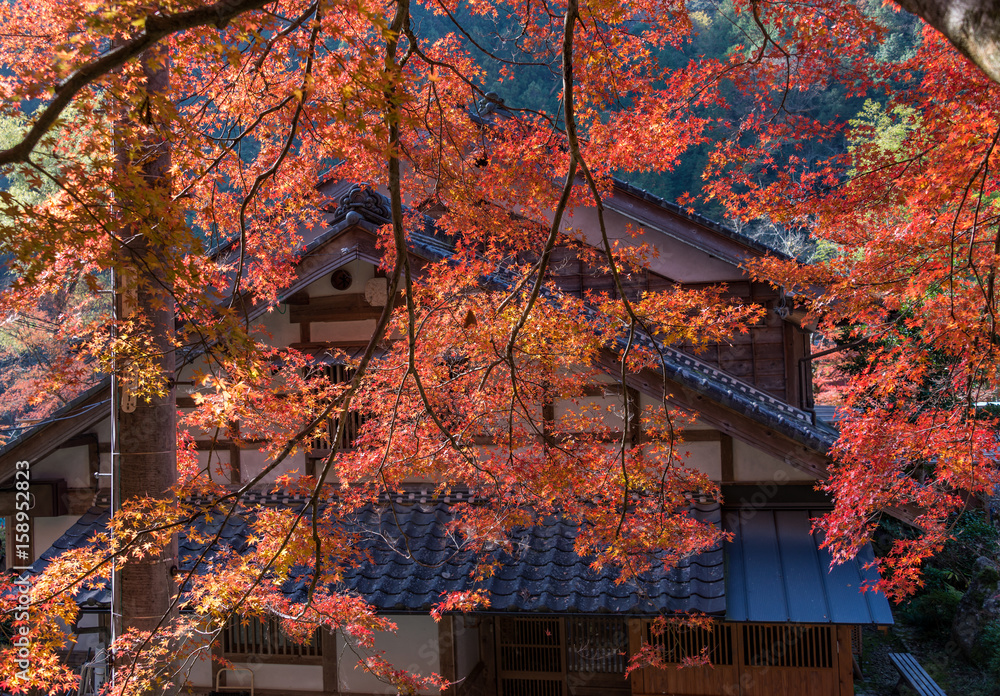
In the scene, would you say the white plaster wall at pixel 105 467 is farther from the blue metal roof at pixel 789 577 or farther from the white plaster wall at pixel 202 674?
the blue metal roof at pixel 789 577

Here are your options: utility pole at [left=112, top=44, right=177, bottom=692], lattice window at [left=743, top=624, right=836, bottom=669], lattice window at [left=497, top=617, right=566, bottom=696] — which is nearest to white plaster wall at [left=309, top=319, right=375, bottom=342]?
utility pole at [left=112, top=44, right=177, bottom=692]

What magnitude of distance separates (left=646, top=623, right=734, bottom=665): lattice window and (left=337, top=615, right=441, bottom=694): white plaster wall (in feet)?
7.70

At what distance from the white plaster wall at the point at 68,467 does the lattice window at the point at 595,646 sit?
6259 mm

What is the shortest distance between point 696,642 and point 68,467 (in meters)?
7.73

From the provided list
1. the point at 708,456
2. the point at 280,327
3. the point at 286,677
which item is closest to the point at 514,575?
the point at 708,456

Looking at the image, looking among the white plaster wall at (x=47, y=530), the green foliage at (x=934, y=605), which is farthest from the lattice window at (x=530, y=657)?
the green foliage at (x=934, y=605)

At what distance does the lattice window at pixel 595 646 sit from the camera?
27.7ft

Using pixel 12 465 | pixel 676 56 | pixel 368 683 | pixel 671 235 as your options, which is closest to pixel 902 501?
pixel 671 235

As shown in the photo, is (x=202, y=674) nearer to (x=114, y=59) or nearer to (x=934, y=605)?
(x=114, y=59)

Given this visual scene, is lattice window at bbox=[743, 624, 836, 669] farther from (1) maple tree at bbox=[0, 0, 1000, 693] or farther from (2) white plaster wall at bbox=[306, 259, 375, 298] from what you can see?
(2) white plaster wall at bbox=[306, 259, 375, 298]

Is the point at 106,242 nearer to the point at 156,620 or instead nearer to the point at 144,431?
the point at 144,431

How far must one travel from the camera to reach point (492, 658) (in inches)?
338

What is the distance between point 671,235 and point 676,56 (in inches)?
757

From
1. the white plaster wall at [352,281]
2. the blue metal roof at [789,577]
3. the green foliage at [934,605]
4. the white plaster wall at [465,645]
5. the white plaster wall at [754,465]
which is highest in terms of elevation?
the white plaster wall at [352,281]
